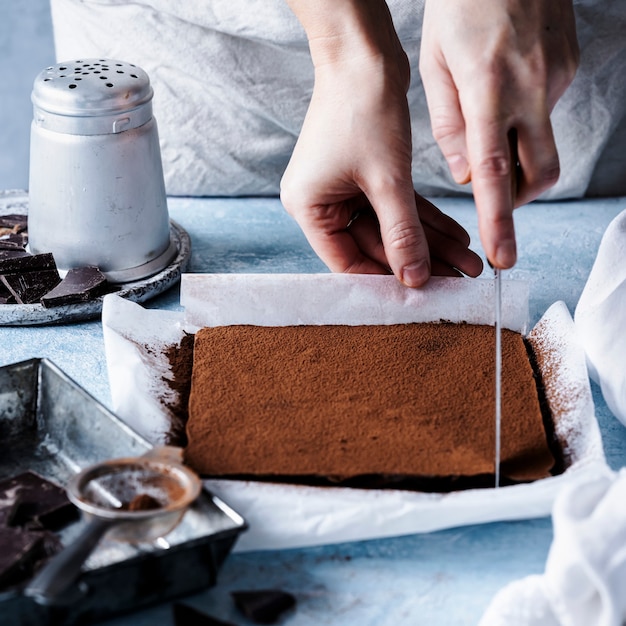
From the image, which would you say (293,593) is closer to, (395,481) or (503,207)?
(395,481)

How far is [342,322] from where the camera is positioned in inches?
61.4

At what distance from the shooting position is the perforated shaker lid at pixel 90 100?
171cm

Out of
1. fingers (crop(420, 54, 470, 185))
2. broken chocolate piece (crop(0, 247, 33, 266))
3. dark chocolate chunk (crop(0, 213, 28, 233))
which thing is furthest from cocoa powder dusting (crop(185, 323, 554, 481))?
dark chocolate chunk (crop(0, 213, 28, 233))

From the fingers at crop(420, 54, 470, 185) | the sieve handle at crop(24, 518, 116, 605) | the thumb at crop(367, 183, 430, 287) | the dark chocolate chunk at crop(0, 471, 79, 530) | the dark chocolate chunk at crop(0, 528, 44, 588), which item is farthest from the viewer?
the thumb at crop(367, 183, 430, 287)

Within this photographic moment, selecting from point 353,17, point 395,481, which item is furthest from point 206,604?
point 353,17

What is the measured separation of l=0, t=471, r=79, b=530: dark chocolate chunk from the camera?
1.07m

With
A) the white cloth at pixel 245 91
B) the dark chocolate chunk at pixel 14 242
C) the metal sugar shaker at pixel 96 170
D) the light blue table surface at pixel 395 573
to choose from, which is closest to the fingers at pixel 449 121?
the light blue table surface at pixel 395 573

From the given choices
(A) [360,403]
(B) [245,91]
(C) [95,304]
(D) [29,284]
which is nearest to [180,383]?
(A) [360,403]

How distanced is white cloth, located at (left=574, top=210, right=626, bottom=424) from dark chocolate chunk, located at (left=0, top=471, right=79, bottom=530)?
799mm

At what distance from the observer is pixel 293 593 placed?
103cm

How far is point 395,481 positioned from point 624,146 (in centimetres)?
156

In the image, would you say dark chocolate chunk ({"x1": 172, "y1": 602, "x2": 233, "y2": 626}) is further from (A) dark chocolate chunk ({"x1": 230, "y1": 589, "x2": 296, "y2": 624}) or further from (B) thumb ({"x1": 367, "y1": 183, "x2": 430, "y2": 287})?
(B) thumb ({"x1": 367, "y1": 183, "x2": 430, "y2": 287})

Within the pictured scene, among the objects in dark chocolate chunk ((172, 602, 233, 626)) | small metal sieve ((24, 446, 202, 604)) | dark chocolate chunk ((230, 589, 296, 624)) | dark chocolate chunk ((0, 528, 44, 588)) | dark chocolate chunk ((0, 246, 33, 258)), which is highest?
small metal sieve ((24, 446, 202, 604))

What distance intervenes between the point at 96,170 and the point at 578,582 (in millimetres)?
1223
